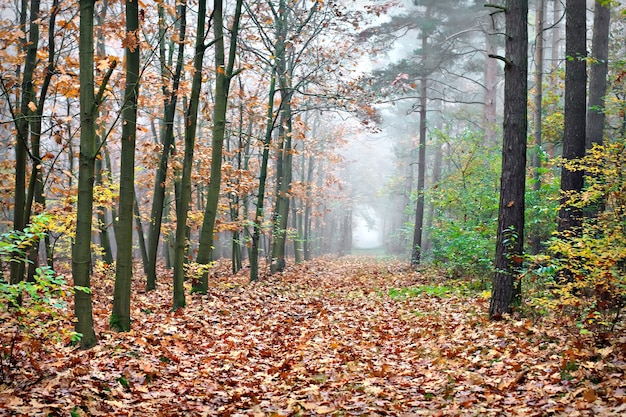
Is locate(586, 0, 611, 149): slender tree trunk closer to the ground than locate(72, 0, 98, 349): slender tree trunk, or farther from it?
farther from it

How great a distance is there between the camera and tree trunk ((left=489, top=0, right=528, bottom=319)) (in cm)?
870

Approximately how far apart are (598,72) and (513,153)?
238 inches

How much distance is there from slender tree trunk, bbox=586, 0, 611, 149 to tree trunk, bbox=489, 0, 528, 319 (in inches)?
187

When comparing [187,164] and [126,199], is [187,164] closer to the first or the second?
[187,164]

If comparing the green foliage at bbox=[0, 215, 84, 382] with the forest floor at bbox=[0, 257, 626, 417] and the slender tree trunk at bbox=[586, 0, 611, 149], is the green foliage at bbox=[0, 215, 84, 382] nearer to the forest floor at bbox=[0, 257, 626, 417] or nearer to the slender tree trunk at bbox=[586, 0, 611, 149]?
the forest floor at bbox=[0, 257, 626, 417]

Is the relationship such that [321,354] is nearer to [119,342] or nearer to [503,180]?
[119,342]

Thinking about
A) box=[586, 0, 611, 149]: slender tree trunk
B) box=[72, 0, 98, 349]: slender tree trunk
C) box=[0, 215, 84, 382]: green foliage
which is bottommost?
box=[0, 215, 84, 382]: green foliage

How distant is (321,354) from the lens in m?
7.75

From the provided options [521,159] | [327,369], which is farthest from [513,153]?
[327,369]

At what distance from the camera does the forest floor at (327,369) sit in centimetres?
515

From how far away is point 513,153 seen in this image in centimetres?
874

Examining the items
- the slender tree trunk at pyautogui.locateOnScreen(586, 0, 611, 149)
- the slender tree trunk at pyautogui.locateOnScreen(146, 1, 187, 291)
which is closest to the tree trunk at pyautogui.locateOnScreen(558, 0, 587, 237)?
the slender tree trunk at pyautogui.locateOnScreen(586, 0, 611, 149)

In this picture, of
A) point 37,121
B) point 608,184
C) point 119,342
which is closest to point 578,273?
point 608,184

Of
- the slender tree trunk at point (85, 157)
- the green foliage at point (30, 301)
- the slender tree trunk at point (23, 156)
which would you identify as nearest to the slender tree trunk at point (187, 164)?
the slender tree trunk at point (23, 156)
